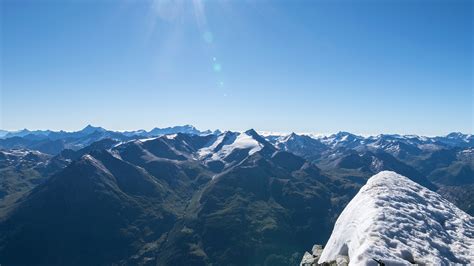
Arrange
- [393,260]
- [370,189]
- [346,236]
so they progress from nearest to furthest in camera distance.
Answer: [393,260]
[346,236]
[370,189]

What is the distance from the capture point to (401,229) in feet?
61.5

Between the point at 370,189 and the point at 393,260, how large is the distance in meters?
9.66

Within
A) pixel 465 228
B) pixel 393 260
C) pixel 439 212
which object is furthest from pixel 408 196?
pixel 393 260

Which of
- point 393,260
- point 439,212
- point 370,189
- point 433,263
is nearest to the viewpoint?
point 393,260

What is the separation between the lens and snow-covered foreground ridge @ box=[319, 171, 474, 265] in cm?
1672

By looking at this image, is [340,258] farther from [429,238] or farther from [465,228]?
[465,228]

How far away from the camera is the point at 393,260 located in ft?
50.5

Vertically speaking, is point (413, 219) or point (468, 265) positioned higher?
point (413, 219)

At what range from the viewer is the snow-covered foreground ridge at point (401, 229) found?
16.7 meters

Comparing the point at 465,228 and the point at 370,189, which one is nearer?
the point at 465,228

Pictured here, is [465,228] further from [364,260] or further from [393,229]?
[364,260]

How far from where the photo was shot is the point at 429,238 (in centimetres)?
1878

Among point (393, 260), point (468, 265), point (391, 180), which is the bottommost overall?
point (468, 265)

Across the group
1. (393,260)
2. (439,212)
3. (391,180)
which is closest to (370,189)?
(391,180)
